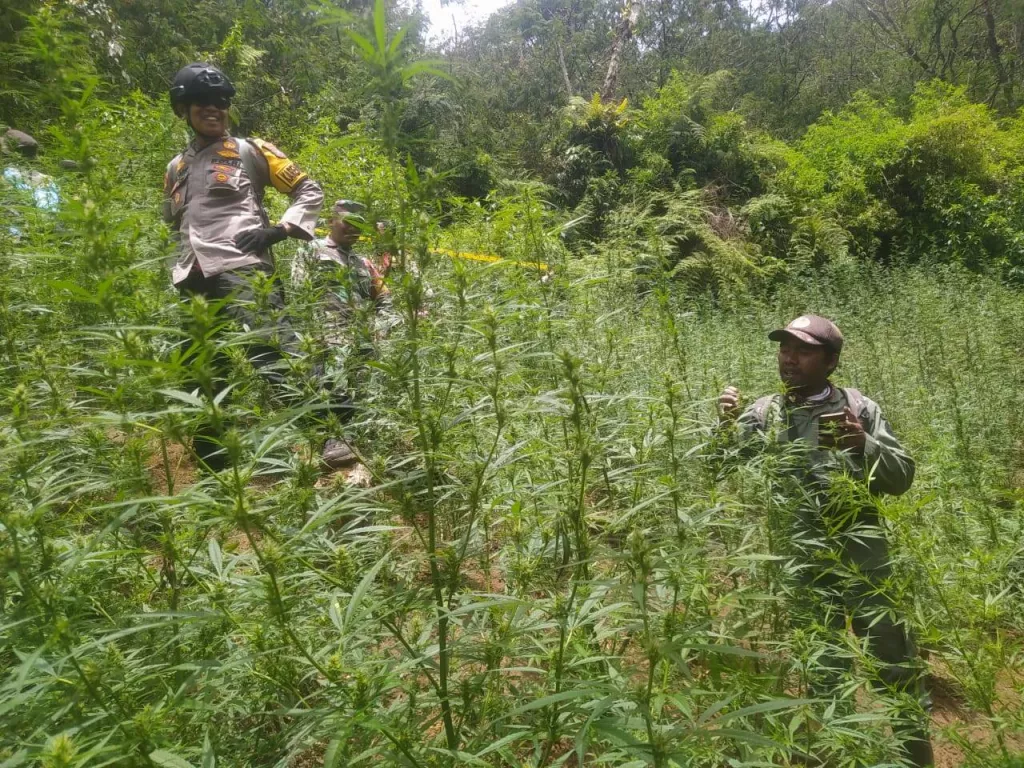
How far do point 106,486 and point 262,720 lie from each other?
2.74 ft

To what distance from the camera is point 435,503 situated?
1370 millimetres

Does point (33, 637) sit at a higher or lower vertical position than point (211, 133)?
lower

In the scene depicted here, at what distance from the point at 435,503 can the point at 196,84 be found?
293 centimetres

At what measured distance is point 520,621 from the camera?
4.33 ft

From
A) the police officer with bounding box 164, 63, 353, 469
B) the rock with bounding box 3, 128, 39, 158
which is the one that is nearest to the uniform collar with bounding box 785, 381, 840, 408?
the police officer with bounding box 164, 63, 353, 469

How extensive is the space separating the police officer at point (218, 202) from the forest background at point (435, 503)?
0.97 feet

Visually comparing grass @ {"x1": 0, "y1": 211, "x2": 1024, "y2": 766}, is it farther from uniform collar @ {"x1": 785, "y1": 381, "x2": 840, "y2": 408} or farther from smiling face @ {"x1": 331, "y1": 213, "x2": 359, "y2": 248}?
smiling face @ {"x1": 331, "y1": 213, "x2": 359, "y2": 248}

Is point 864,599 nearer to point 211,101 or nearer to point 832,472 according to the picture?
point 832,472

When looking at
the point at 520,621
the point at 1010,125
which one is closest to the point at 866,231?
the point at 1010,125

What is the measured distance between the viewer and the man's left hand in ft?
7.66

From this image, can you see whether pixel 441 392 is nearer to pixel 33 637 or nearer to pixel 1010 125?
pixel 33 637

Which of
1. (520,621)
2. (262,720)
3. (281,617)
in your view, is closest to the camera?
(281,617)

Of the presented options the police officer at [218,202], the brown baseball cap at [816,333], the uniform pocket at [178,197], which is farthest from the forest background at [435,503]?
the brown baseball cap at [816,333]

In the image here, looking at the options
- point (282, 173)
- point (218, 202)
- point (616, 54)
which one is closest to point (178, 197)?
point (218, 202)
